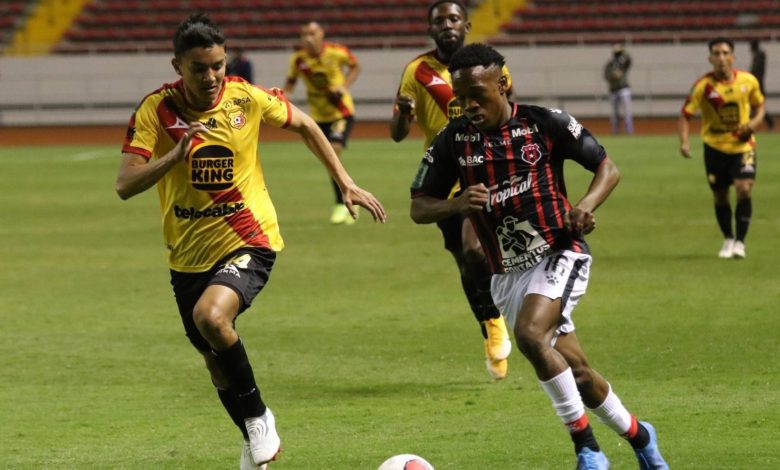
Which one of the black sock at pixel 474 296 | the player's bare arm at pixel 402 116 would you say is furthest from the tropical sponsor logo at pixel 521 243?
the player's bare arm at pixel 402 116

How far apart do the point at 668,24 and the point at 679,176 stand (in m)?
16.8

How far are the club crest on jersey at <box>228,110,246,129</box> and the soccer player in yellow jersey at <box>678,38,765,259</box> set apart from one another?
8.49 meters

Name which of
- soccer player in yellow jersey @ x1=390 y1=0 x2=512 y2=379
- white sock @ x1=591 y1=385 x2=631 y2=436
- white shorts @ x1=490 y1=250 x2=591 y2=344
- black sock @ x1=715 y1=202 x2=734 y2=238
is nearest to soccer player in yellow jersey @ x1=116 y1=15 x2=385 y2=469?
white shorts @ x1=490 y1=250 x2=591 y2=344

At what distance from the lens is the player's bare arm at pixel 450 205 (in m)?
6.14

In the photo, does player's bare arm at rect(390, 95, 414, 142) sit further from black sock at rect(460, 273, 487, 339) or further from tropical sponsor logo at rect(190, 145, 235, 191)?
tropical sponsor logo at rect(190, 145, 235, 191)

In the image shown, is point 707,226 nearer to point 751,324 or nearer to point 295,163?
point 751,324

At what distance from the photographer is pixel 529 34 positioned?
39.8 metres

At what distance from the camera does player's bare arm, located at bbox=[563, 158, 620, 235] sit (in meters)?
6.07

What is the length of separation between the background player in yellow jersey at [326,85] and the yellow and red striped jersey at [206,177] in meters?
11.5

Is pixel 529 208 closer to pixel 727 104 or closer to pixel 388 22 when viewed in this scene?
pixel 727 104

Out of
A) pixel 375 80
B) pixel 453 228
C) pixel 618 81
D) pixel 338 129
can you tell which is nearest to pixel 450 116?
pixel 453 228

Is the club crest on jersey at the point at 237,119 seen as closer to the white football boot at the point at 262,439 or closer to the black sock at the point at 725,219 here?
the white football boot at the point at 262,439

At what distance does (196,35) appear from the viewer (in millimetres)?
6449

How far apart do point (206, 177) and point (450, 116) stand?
340cm
